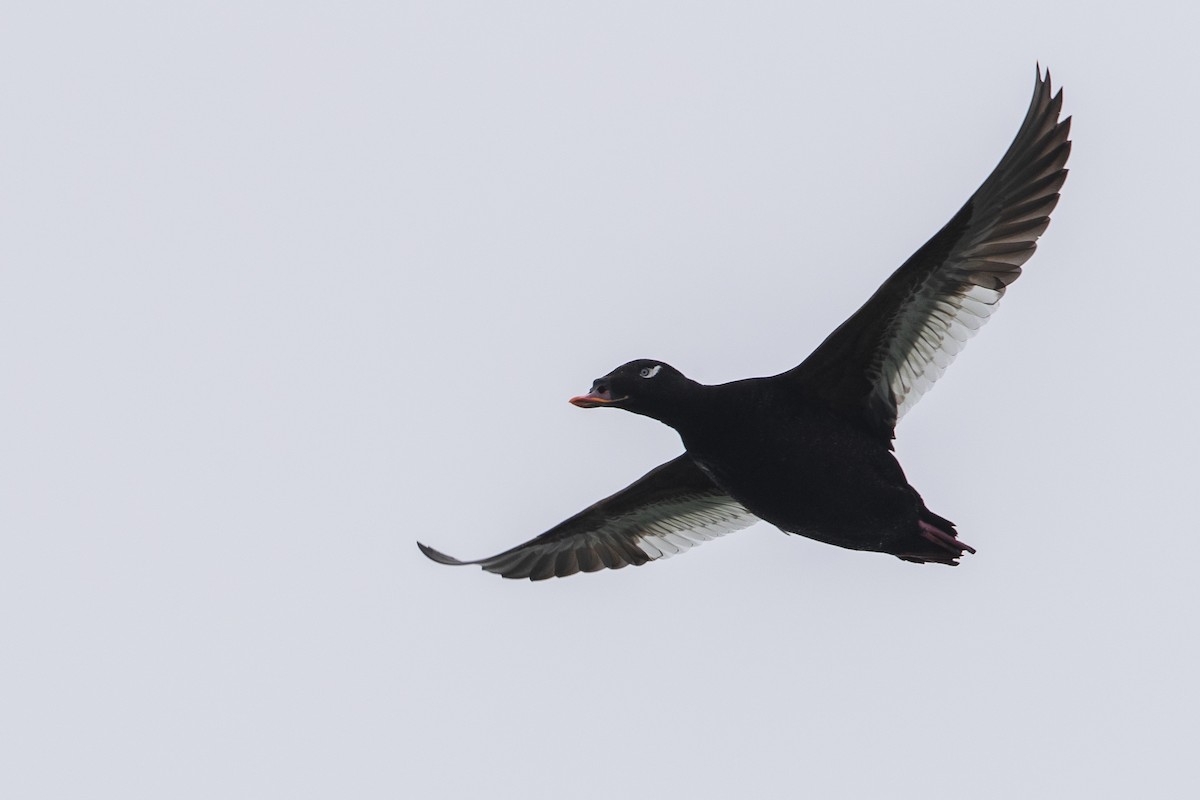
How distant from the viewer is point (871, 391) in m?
12.8

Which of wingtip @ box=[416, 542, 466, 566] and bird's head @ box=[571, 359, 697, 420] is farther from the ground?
bird's head @ box=[571, 359, 697, 420]

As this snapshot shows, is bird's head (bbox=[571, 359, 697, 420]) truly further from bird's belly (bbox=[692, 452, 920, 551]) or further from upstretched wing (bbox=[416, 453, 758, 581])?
upstretched wing (bbox=[416, 453, 758, 581])

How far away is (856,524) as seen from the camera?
1255cm

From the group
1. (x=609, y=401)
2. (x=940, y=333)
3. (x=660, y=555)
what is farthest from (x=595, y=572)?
(x=940, y=333)

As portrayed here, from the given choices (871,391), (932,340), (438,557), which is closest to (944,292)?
(932,340)

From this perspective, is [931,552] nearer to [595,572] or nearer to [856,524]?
[856,524]

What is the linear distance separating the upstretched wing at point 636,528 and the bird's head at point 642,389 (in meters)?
1.85

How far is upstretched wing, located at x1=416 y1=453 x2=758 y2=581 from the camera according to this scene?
14.6 meters

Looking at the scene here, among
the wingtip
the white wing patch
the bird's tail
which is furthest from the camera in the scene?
the wingtip

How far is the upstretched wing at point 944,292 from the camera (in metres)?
12.2

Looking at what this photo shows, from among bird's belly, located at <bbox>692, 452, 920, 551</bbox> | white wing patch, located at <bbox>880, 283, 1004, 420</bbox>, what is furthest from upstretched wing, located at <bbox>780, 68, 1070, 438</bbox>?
bird's belly, located at <bbox>692, 452, 920, 551</bbox>

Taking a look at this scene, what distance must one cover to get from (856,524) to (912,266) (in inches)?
72.9

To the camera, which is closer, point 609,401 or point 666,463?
point 609,401

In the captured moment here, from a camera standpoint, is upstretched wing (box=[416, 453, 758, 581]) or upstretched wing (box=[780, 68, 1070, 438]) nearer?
upstretched wing (box=[780, 68, 1070, 438])
